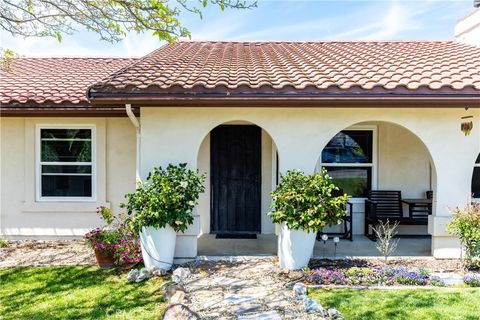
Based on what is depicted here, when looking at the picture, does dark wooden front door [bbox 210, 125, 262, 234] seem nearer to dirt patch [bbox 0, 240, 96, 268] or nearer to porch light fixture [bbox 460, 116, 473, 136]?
dirt patch [bbox 0, 240, 96, 268]

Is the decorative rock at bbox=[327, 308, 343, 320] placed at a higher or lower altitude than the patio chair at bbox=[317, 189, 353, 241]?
lower

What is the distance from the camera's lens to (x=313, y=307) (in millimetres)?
4660

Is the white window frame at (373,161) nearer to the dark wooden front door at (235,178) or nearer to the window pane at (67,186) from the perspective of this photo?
the dark wooden front door at (235,178)

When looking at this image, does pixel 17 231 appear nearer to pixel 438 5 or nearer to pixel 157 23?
pixel 157 23

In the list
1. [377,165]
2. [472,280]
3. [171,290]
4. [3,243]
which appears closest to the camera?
[171,290]

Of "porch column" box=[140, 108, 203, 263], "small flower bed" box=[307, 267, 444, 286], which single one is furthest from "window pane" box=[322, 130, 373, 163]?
"porch column" box=[140, 108, 203, 263]

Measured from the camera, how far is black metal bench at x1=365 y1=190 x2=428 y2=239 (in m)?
8.49

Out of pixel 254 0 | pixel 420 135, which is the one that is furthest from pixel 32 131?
pixel 420 135

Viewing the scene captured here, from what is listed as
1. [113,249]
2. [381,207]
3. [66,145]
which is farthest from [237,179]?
[66,145]

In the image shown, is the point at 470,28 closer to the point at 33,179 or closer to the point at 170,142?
the point at 170,142

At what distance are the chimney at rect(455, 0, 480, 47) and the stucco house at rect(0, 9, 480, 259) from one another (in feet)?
1.04

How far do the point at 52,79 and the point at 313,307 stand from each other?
8.86 metres

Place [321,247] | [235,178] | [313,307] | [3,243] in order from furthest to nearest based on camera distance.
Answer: [235,178] → [3,243] → [321,247] → [313,307]

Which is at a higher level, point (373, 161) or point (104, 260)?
point (373, 161)
